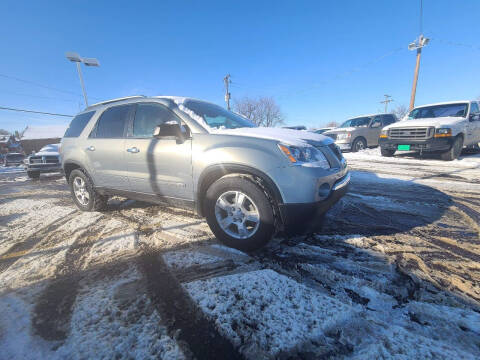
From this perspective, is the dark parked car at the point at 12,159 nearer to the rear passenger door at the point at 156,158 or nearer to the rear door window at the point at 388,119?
the rear passenger door at the point at 156,158

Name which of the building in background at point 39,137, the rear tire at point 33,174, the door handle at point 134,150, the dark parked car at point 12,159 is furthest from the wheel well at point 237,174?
the building in background at point 39,137

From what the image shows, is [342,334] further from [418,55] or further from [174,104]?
[418,55]

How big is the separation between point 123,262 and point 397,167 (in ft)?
23.5

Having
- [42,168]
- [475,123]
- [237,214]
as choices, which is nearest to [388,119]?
[475,123]

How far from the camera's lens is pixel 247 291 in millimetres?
1582

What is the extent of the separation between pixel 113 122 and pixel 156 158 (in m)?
1.25

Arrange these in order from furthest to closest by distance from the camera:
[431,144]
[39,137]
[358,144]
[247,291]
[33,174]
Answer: [39,137], [358,144], [33,174], [431,144], [247,291]

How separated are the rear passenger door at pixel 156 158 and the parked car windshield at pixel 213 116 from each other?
32 centimetres

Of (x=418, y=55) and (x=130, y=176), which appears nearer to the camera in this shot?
(x=130, y=176)

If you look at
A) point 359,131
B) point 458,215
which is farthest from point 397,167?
point 359,131

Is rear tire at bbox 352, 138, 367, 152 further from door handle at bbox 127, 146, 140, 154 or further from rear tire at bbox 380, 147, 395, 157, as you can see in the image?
door handle at bbox 127, 146, 140, 154

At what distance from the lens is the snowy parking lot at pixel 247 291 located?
119 cm

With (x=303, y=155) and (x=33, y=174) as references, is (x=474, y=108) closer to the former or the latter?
(x=303, y=155)

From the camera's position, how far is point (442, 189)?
393 cm
